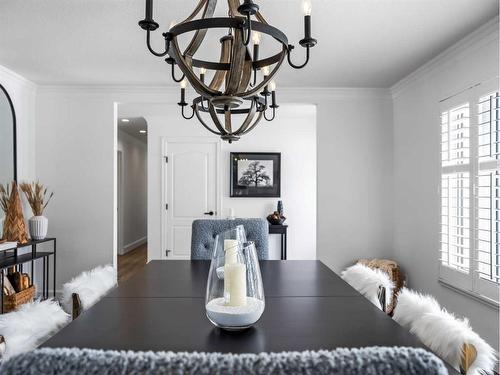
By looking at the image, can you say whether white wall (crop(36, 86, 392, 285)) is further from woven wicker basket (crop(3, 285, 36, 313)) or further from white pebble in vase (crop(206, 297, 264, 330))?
white pebble in vase (crop(206, 297, 264, 330))

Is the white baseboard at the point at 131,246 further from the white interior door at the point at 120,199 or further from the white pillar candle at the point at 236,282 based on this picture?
the white pillar candle at the point at 236,282

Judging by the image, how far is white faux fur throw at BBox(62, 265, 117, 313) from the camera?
154 cm

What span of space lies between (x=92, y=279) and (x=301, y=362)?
1468 millimetres

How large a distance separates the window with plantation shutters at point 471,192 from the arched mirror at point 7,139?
3.96 metres

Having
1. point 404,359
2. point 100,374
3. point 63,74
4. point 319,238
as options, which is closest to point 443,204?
point 319,238

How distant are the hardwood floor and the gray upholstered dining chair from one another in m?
3.07

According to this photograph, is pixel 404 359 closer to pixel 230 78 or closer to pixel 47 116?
pixel 230 78

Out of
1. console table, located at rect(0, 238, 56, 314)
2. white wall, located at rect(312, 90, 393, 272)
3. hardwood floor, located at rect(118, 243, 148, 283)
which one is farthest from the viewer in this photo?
hardwood floor, located at rect(118, 243, 148, 283)

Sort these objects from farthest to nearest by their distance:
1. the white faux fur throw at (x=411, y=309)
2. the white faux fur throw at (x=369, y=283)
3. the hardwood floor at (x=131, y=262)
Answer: the hardwood floor at (x=131, y=262), the white faux fur throw at (x=369, y=283), the white faux fur throw at (x=411, y=309)

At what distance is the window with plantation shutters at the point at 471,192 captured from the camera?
2.53 m

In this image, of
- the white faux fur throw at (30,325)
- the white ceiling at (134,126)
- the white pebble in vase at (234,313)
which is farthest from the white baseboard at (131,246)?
the white pebble in vase at (234,313)

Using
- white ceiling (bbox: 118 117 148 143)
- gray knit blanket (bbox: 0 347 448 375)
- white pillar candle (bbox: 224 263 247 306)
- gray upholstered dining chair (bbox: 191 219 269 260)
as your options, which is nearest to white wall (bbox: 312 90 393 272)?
gray upholstered dining chair (bbox: 191 219 269 260)

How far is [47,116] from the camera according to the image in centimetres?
419

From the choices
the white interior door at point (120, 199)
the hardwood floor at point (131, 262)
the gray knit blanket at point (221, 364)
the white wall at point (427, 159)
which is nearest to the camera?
the gray knit blanket at point (221, 364)
